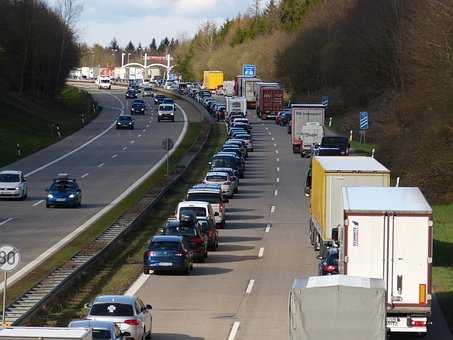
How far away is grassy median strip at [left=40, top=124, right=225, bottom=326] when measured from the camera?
29.0 meters

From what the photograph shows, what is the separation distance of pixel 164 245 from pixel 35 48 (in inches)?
3264

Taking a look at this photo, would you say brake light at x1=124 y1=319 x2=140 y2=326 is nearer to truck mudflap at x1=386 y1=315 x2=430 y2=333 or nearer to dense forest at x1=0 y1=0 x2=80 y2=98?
truck mudflap at x1=386 y1=315 x2=430 y2=333

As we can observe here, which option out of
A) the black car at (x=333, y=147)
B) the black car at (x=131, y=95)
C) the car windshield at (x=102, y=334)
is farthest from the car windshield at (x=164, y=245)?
the black car at (x=131, y=95)

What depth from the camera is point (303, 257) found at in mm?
39375

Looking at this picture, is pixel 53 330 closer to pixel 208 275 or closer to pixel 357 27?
pixel 208 275

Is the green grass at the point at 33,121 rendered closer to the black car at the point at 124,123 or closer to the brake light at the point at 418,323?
the black car at the point at 124,123

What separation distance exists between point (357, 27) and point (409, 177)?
1972 inches

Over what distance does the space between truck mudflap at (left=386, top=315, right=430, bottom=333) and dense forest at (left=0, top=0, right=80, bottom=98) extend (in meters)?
78.9

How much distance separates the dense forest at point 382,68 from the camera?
54.5 meters

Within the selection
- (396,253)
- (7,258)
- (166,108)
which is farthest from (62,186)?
(166,108)

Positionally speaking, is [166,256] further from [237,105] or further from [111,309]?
Answer: [237,105]

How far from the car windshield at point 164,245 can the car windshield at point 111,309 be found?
1064cm

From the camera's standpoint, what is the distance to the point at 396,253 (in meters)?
25.4

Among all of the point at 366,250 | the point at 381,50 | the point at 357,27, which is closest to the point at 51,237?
the point at 366,250
